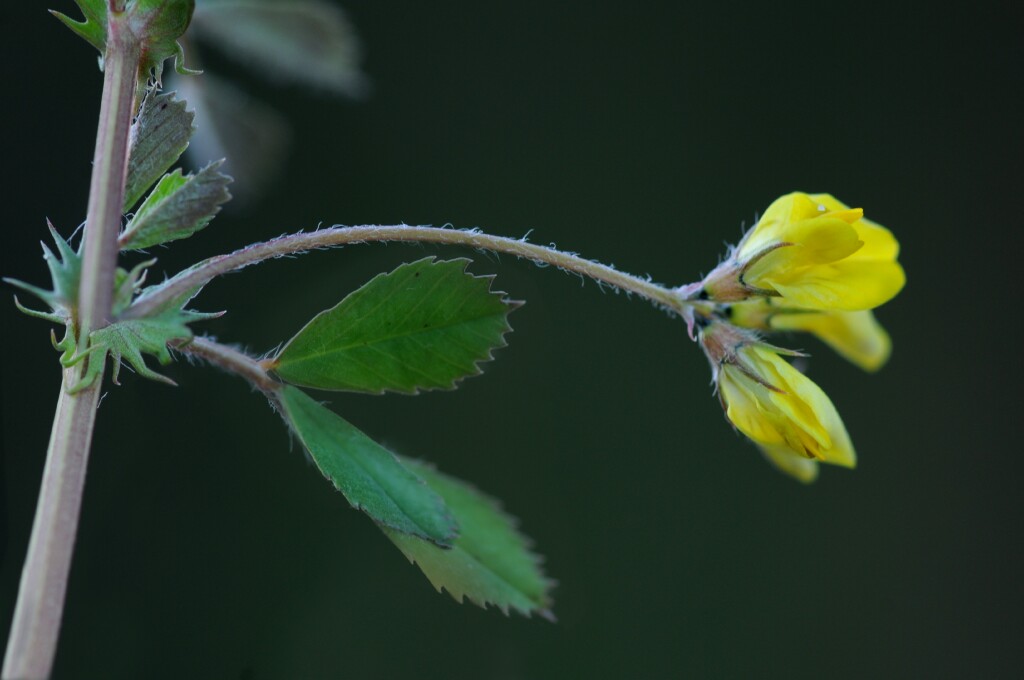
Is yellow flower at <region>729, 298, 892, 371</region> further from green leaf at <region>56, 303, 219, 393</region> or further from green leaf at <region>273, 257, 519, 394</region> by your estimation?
green leaf at <region>56, 303, 219, 393</region>

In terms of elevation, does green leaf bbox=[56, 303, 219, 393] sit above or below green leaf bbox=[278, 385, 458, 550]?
above

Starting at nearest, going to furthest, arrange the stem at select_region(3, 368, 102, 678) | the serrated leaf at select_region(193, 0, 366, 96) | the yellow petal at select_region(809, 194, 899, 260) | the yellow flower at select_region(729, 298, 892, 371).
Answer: the stem at select_region(3, 368, 102, 678) < the yellow petal at select_region(809, 194, 899, 260) < the yellow flower at select_region(729, 298, 892, 371) < the serrated leaf at select_region(193, 0, 366, 96)

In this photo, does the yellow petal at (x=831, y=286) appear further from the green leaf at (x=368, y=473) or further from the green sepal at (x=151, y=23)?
the green sepal at (x=151, y=23)

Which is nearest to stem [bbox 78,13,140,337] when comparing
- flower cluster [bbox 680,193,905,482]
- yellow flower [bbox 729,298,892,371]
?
flower cluster [bbox 680,193,905,482]

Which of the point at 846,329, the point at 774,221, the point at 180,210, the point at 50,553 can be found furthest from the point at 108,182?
the point at 846,329

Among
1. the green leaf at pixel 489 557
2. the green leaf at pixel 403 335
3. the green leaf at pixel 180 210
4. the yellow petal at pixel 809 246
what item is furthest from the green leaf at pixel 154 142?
the yellow petal at pixel 809 246

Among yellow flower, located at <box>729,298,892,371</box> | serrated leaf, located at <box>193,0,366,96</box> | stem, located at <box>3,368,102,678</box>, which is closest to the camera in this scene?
stem, located at <box>3,368,102,678</box>
